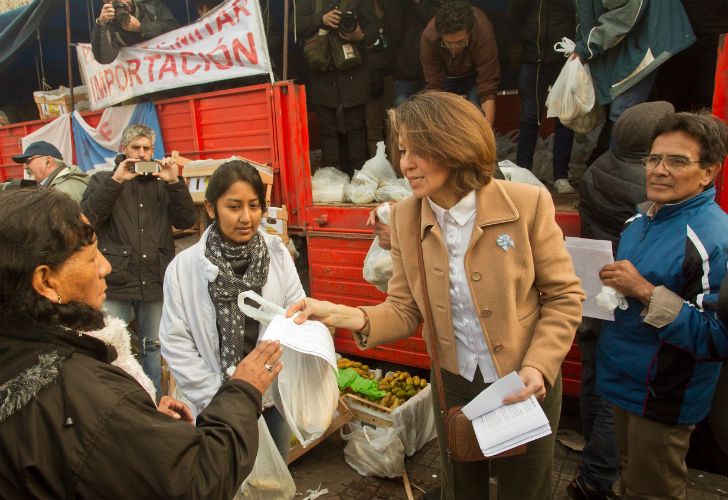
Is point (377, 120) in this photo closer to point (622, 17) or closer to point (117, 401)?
point (622, 17)

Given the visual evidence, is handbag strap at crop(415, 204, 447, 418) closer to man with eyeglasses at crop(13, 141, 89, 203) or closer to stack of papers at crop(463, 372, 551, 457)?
stack of papers at crop(463, 372, 551, 457)

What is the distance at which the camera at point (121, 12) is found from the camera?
5492 millimetres

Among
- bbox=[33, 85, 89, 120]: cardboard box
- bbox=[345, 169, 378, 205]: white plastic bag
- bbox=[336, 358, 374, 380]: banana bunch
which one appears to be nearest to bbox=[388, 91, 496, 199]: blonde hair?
bbox=[345, 169, 378, 205]: white plastic bag

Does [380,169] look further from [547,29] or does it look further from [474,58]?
[547,29]

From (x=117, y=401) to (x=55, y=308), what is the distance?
282 mm

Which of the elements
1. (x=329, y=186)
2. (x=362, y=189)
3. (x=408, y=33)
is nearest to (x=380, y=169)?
(x=362, y=189)

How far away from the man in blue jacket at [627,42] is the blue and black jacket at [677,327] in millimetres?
1901

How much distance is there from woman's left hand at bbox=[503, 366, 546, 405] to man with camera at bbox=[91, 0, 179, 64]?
223 inches

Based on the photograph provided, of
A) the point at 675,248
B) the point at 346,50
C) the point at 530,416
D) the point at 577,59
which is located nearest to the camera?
the point at 530,416

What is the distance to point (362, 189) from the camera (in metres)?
4.41

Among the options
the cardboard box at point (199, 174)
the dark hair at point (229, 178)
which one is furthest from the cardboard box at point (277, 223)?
the dark hair at point (229, 178)

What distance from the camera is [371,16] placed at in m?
5.19

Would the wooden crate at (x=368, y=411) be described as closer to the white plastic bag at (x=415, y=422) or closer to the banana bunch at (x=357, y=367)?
the white plastic bag at (x=415, y=422)

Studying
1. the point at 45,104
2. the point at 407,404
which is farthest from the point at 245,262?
the point at 45,104
